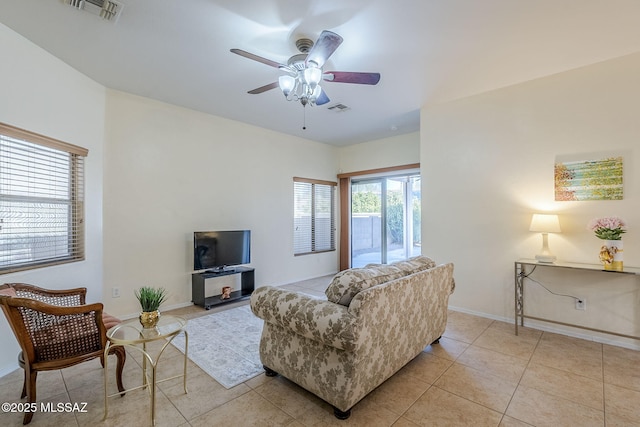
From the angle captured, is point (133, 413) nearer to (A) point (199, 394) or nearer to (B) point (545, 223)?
(A) point (199, 394)

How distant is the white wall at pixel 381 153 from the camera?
5.42 metres

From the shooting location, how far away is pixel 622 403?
206 cm

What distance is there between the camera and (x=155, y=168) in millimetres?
3943

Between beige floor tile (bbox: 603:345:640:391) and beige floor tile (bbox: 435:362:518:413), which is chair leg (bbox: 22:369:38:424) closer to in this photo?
beige floor tile (bbox: 435:362:518:413)

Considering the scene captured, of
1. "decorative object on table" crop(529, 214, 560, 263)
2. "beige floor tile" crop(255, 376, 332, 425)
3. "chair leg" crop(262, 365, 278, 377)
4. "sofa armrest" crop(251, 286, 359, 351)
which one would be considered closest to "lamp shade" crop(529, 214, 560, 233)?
"decorative object on table" crop(529, 214, 560, 263)

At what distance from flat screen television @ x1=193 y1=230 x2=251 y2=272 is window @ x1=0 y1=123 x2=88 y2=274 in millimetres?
1289

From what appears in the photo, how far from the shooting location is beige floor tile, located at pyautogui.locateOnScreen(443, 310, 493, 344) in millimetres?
3201

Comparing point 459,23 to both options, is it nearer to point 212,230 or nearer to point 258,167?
point 258,167

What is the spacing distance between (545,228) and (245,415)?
3344 mm

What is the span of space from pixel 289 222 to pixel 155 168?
8.16ft

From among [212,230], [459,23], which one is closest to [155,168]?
[212,230]

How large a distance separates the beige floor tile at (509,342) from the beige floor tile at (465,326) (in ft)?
0.24

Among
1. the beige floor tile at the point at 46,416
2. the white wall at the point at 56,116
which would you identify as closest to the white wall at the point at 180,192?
the white wall at the point at 56,116

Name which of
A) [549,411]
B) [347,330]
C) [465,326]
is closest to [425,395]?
[549,411]
